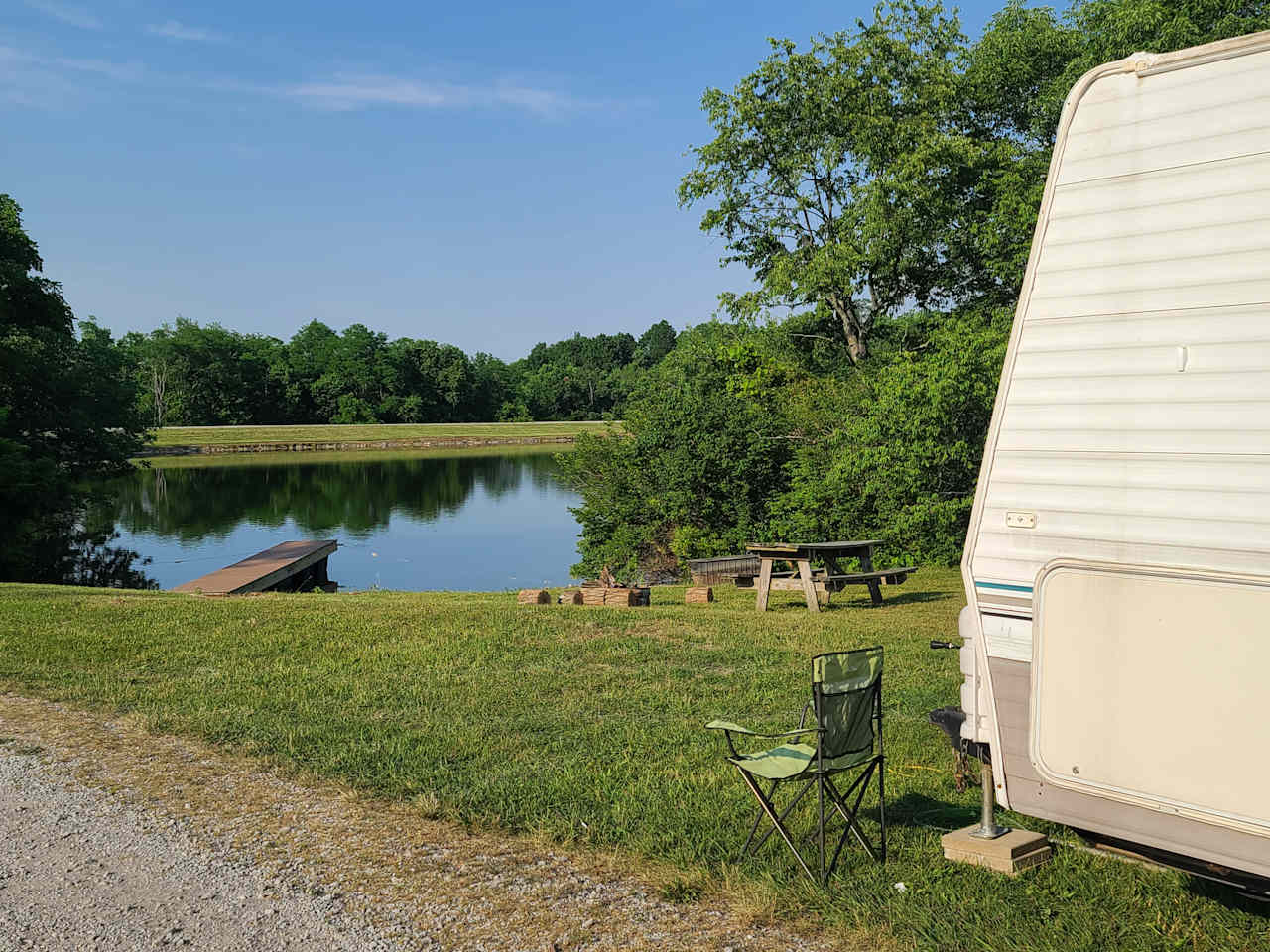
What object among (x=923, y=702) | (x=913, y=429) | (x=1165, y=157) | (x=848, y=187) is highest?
(x=848, y=187)

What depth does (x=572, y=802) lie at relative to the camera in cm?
568

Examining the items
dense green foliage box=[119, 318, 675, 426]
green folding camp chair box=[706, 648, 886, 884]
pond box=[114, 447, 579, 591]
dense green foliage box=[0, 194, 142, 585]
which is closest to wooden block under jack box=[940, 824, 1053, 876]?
green folding camp chair box=[706, 648, 886, 884]

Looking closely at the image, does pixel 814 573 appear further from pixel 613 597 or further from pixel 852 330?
pixel 852 330

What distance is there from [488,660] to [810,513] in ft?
39.6

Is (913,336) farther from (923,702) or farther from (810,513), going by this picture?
(923,702)

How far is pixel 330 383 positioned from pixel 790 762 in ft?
322

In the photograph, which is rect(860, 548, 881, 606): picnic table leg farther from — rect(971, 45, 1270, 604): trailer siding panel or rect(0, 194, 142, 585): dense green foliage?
rect(0, 194, 142, 585): dense green foliage

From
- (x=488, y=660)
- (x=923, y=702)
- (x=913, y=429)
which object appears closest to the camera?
(x=923, y=702)

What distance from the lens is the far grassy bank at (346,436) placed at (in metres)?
71.1

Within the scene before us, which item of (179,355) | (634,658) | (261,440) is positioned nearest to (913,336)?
(634,658)

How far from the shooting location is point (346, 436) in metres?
80.7

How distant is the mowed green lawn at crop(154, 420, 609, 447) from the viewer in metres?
73.6

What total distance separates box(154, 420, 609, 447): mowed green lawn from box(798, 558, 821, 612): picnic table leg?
58.6 meters

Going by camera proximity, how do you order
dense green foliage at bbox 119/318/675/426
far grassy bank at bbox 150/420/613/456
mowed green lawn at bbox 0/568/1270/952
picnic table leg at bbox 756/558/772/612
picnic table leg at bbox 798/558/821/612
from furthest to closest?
dense green foliage at bbox 119/318/675/426 → far grassy bank at bbox 150/420/613/456 → picnic table leg at bbox 756/558/772/612 → picnic table leg at bbox 798/558/821/612 → mowed green lawn at bbox 0/568/1270/952
